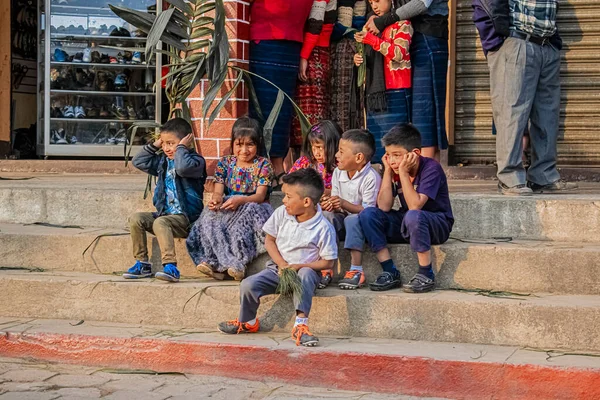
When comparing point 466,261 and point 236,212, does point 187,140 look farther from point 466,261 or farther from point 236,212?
point 466,261

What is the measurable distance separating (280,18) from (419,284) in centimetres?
239

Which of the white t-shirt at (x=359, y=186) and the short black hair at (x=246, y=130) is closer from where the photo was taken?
the white t-shirt at (x=359, y=186)

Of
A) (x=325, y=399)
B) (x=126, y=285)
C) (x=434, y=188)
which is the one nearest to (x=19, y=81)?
(x=126, y=285)

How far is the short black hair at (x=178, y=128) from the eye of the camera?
680 cm

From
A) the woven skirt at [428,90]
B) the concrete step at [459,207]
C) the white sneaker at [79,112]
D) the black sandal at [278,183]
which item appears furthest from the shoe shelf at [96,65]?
the woven skirt at [428,90]

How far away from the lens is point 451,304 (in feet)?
18.7

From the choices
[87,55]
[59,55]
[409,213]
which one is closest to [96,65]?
[87,55]

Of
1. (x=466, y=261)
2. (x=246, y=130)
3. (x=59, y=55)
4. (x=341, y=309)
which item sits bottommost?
(x=341, y=309)

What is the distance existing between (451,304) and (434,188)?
82 cm

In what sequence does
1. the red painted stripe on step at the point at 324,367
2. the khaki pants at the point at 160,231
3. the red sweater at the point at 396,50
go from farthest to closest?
the red sweater at the point at 396,50, the khaki pants at the point at 160,231, the red painted stripe on step at the point at 324,367

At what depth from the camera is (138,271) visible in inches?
259

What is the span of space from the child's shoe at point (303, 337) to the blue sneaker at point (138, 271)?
134 cm

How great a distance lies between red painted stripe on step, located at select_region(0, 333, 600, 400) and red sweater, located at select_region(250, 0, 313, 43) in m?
2.57

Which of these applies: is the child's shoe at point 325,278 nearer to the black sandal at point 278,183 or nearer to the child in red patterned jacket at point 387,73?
the black sandal at point 278,183
